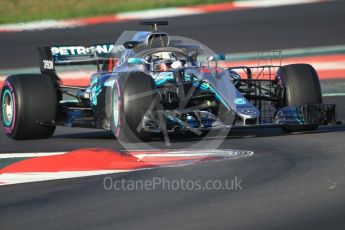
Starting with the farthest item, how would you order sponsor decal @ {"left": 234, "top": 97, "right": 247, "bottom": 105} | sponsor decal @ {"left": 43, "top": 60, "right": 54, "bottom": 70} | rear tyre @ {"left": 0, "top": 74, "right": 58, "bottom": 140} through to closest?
1. sponsor decal @ {"left": 43, "top": 60, "right": 54, "bottom": 70}
2. rear tyre @ {"left": 0, "top": 74, "right": 58, "bottom": 140}
3. sponsor decal @ {"left": 234, "top": 97, "right": 247, "bottom": 105}

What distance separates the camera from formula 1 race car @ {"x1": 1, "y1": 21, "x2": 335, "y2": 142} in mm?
9953

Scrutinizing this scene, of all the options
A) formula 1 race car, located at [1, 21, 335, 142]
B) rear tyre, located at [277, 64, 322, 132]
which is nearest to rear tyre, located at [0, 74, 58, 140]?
formula 1 race car, located at [1, 21, 335, 142]

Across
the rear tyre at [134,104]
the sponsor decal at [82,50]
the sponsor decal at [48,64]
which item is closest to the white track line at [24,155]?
the rear tyre at [134,104]

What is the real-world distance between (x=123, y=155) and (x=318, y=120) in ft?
8.39

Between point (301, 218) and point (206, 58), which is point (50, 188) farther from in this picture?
point (206, 58)

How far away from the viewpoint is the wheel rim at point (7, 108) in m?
11.6

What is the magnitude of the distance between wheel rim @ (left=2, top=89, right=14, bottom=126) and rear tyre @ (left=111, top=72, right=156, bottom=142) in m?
2.16

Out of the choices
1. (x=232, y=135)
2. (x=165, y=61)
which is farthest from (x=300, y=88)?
(x=165, y=61)

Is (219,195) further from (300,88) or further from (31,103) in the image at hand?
(31,103)

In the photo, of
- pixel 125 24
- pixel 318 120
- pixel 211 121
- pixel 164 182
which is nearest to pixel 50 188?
pixel 164 182

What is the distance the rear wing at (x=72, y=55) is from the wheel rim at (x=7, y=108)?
2.35 ft

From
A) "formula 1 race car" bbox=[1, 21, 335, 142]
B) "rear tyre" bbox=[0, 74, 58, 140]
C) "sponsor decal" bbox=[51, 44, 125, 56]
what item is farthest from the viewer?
"sponsor decal" bbox=[51, 44, 125, 56]

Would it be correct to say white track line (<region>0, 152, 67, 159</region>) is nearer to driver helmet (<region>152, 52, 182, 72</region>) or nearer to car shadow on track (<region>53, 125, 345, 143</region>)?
car shadow on track (<region>53, 125, 345, 143</region>)

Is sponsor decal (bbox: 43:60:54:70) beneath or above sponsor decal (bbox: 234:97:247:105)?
above
